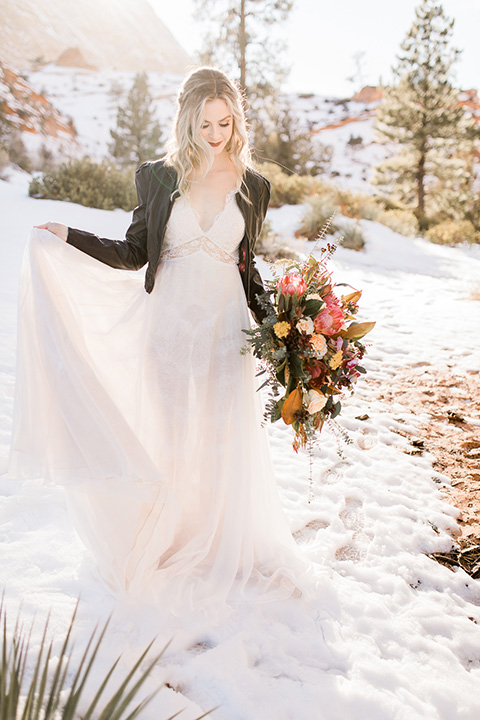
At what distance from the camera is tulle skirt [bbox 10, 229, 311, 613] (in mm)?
2188

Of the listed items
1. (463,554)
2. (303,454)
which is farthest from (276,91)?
(463,554)

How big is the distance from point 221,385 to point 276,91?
18.5 metres

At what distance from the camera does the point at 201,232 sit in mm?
2383

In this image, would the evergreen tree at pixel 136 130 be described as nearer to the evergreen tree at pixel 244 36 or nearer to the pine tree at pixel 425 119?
the evergreen tree at pixel 244 36

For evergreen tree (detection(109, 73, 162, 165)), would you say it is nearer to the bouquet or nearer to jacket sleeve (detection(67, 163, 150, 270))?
jacket sleeve (detection(67, 163, 150, 270))

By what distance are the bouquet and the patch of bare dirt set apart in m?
1.53

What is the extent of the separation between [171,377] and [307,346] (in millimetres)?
717

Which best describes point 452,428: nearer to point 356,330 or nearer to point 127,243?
point 356,330

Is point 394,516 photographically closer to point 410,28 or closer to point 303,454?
point 303,454

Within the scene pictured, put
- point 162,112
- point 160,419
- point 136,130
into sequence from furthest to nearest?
point 162,112
point 136,130
point 160,419

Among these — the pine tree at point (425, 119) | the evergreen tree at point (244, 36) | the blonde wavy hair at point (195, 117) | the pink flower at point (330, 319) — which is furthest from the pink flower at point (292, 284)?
the pine tree at point (425, 119)

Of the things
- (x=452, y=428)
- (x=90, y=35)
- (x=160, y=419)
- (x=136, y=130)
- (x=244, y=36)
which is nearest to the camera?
(x=160, y=419)

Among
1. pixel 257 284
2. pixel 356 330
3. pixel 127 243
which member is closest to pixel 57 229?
pixel 127 243

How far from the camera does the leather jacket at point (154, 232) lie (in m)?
2.39
